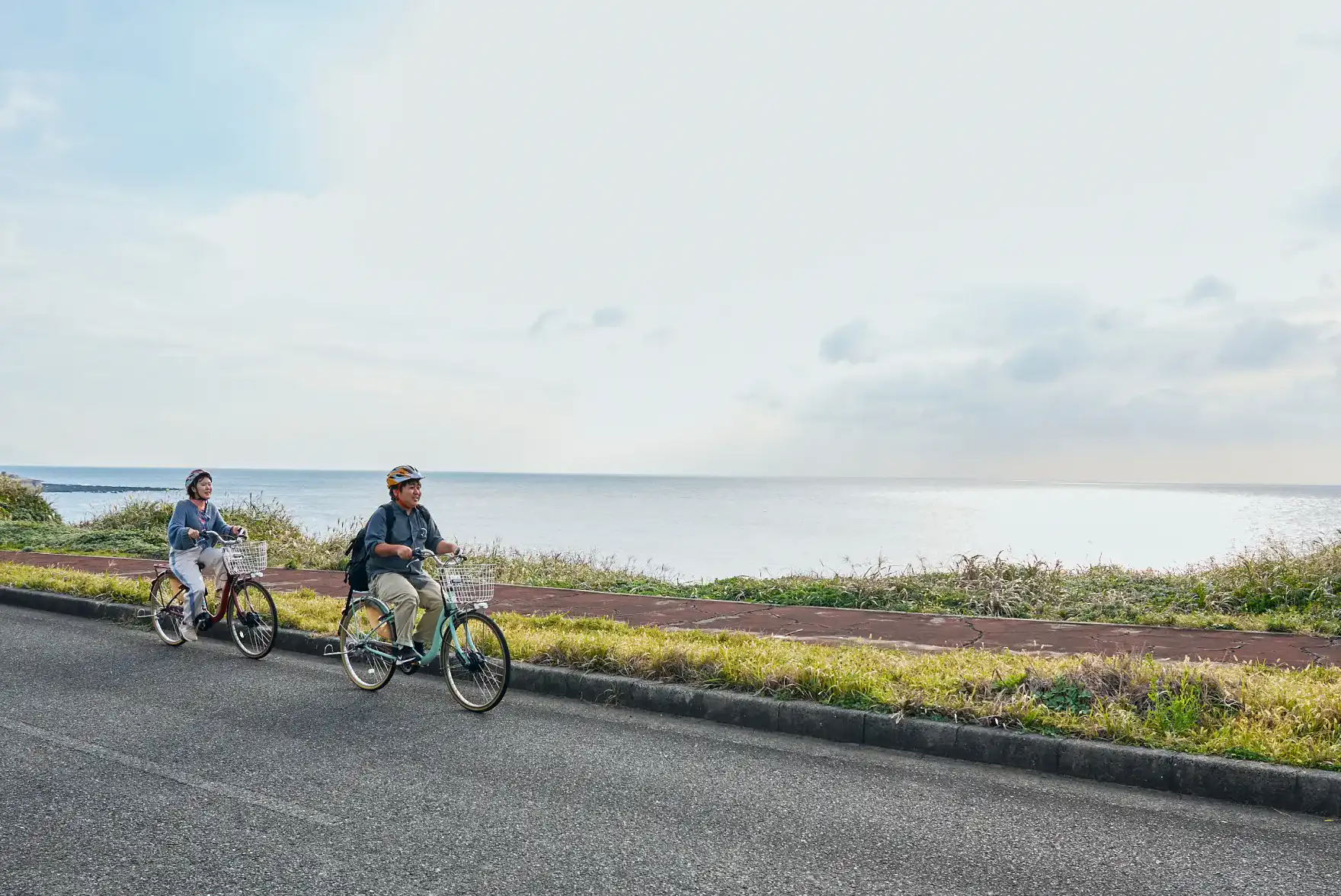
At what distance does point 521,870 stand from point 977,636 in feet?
20.0

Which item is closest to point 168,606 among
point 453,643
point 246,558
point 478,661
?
point 246,558

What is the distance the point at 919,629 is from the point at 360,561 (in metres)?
5.47

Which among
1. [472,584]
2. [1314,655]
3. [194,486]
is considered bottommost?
[1314,655]

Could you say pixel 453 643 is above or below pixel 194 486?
below

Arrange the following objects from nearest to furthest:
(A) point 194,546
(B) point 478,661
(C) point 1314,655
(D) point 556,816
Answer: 1. (D) point 556,816
2. (B) point 478,661
3. (C) point 1314,655
4. (A) point 194,546

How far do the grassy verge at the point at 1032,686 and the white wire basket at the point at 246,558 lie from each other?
244cm

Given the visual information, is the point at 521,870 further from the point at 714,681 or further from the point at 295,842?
the point at 714,681

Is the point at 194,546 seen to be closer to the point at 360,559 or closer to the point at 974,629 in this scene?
the point at 360,559

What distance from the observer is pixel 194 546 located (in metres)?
9.01

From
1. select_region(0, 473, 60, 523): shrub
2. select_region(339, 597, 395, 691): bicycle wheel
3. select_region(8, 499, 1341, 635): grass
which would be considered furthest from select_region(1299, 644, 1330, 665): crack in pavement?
select_region(0, 473, 60, 523): shrub

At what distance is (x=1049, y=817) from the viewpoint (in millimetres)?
4441

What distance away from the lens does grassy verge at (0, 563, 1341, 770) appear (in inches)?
198

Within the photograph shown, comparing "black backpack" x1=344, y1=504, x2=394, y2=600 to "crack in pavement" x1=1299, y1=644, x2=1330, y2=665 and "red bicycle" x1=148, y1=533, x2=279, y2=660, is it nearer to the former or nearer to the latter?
"red bicycle" x1=148, y1=533, x2=279, y2=660

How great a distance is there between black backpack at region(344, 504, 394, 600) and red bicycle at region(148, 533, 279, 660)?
1.48 metres
